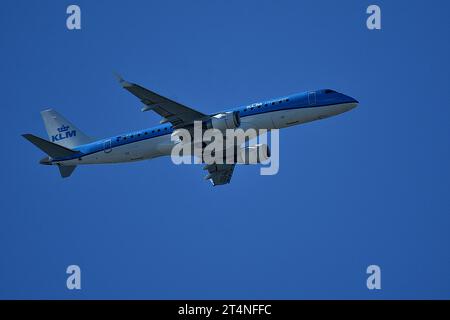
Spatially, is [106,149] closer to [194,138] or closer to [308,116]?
[194,138]

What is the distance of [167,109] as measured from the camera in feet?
162

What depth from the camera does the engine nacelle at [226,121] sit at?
49.4 m

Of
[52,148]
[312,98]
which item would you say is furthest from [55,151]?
[312,98]

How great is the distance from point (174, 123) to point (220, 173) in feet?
26.0

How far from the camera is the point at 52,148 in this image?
179ft

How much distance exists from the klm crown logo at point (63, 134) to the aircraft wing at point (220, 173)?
11094 millimetres

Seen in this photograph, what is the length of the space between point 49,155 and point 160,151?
30.6ft

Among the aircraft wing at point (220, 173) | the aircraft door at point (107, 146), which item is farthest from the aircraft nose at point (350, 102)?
the aircraft door at point (107, 146)

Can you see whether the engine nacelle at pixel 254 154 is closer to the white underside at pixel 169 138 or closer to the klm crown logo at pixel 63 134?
the white underside at pixel 169 138

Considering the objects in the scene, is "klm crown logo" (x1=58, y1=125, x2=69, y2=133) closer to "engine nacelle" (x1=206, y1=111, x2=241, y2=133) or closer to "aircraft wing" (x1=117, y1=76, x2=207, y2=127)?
"aircraft wing" (x1=117, y1=76, x2=207, y2=127)

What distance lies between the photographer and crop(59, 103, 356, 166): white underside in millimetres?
49625

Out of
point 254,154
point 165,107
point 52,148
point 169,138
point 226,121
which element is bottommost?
point 254,154

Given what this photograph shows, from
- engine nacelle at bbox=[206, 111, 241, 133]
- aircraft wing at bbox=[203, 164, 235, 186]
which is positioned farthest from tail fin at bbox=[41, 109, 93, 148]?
engine nacelle at bbox=[206, 111, 241, 133]

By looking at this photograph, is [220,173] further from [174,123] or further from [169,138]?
[174,123]
